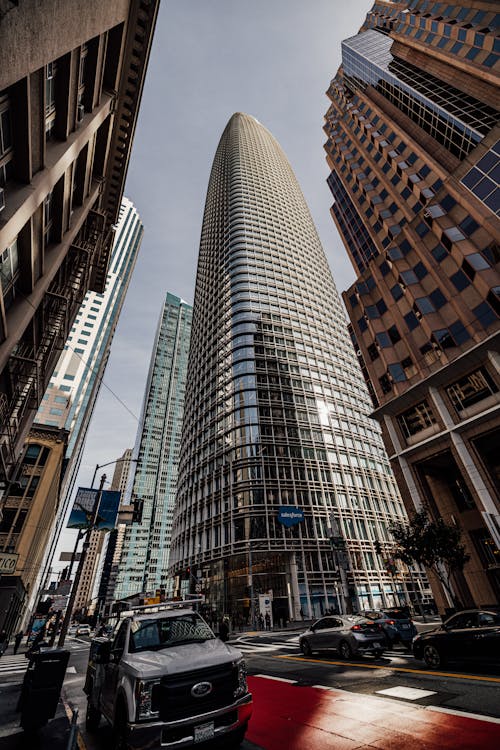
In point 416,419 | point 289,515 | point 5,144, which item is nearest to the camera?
point 5,144

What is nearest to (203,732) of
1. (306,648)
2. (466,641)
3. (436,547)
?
(466,641)

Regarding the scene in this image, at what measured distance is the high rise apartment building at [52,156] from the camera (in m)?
8.14

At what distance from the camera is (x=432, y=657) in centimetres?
930

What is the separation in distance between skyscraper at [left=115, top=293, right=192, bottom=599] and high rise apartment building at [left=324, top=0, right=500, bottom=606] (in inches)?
3188

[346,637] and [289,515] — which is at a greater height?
[289,515]

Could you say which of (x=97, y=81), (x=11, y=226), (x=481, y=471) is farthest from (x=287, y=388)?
(x=11, y=226)

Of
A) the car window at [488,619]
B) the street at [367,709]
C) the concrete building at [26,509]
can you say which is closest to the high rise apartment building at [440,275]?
the car window at [488,619]

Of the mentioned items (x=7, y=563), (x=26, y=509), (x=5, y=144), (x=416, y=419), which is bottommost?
(x=7, y=563)

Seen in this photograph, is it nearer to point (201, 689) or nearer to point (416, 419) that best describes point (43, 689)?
point (201, 689)

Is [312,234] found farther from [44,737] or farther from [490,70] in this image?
[44,737]

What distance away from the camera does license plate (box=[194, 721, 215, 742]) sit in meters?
4.23

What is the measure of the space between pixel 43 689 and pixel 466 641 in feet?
32.5

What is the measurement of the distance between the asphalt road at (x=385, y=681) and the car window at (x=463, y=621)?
913 millimetres

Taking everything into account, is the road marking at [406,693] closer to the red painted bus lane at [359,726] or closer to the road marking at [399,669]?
the red painted bus lane at [359,726]
